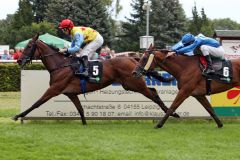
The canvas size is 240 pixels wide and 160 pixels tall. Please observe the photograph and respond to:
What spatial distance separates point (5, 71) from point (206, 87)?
11.8 m

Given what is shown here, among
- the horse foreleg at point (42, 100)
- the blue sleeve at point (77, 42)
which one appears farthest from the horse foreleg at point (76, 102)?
the blue sleeve at point (77, 42)

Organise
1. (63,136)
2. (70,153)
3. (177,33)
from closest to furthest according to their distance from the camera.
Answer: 1. (70,153)
2. (63,136)
3. (177,33)

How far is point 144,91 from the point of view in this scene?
12.1 meters

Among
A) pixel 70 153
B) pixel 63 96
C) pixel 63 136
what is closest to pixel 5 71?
pixel 63 96

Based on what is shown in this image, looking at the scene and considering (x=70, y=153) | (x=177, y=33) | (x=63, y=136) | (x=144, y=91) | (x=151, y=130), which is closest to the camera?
(x=70, y=153)

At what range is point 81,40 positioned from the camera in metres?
11.9

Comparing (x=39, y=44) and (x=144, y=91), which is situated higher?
(x=39, y=44)

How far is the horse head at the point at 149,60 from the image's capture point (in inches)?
454

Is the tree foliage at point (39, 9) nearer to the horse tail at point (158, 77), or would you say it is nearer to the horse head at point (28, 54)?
the horse head at point (28, 54)

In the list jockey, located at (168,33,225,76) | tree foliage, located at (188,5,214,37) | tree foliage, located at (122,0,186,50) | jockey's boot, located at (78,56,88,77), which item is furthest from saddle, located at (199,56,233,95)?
tree foliage, located at (188,5,214,37)

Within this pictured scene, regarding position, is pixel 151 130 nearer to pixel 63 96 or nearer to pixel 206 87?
pixel 206 87

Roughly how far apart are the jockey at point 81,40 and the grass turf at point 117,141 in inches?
63.8

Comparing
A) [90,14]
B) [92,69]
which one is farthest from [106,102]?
[90,14]

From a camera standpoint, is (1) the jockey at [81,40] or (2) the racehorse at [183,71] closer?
(2) the racehorse at [183,71]
